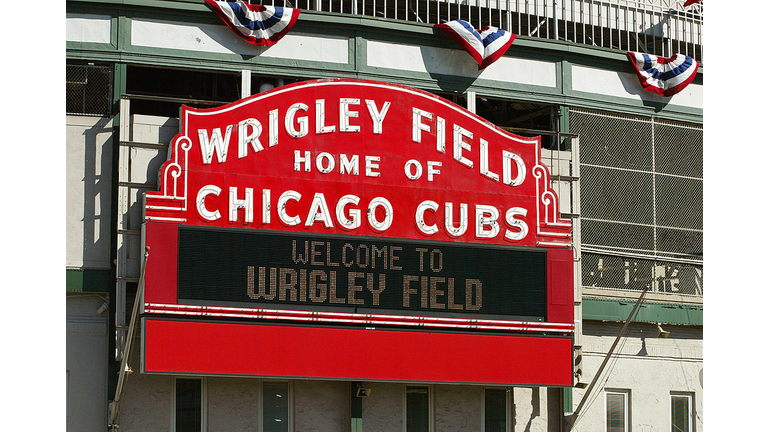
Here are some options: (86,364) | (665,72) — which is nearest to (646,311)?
(665,72)

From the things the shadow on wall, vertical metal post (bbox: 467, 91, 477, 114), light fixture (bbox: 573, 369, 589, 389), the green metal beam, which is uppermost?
vertical metal post (bbox: 467, 91, 477, 114)

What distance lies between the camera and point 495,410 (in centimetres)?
2403

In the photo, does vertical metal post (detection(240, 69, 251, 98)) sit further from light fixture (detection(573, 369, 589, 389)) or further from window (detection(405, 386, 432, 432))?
light fixture (detection(573, 369, 589, 389))

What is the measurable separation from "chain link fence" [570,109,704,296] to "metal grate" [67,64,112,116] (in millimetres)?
9991

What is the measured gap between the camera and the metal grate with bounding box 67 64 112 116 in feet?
75.8

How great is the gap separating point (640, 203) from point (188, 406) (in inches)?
431

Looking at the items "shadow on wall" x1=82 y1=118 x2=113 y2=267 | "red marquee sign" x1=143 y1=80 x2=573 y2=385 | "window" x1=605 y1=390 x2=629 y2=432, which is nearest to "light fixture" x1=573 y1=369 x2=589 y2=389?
"red marquee sign" x1=143 y1=80 x2=573 y2=385

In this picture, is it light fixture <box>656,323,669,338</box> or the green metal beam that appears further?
light fixture <box>656,323,669,338</box>

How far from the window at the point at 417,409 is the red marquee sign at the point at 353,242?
1391mm

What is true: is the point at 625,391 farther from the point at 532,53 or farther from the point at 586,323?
the point at 532,53

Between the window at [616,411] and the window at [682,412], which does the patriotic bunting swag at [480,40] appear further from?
the window at [682,412]

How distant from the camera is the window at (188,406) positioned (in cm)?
2205

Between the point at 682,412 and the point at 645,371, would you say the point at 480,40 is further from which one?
the point at 682,412

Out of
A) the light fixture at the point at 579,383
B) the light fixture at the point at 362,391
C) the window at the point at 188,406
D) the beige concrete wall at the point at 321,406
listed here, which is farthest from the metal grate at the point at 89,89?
the light fixture at the point at 579,383
